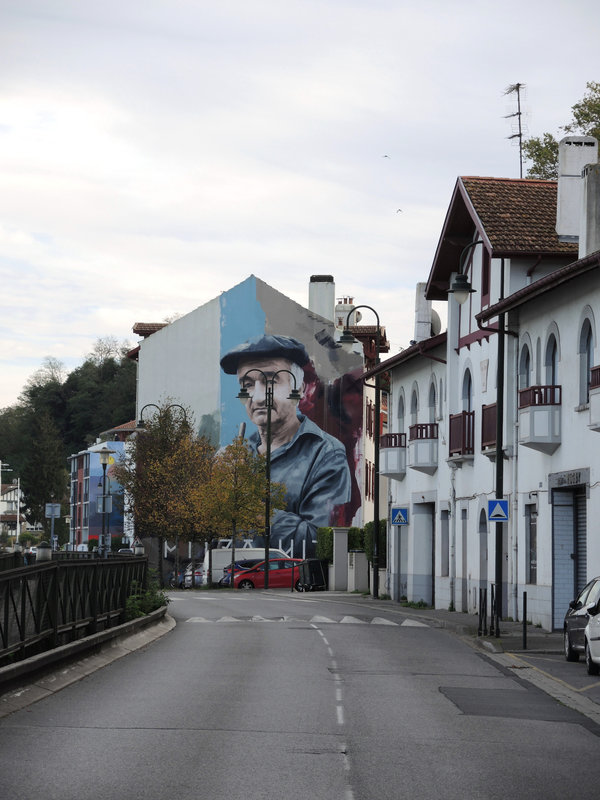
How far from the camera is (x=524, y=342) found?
31719mm

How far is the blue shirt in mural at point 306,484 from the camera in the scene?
241 ft

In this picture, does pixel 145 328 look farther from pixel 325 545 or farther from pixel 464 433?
pixel 464 433

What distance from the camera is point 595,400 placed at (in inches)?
963

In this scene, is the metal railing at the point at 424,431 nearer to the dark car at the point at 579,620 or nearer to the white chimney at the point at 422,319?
the white chimney at the point at 422,319

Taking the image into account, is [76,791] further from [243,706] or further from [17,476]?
[17,476]

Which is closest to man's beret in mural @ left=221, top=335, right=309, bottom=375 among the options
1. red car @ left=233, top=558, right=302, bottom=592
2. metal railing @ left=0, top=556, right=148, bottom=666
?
red car @ left=233, top=558, right=302, bottom=592

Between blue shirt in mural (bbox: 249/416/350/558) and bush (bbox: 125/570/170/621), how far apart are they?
1708 inches

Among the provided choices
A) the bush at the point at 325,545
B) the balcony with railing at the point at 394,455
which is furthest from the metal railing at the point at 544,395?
the bush at the point at 325,545

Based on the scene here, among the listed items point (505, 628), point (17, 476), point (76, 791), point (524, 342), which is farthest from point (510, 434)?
point (17, 476)

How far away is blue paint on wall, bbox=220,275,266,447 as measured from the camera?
74113mm

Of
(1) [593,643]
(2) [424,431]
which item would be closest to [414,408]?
(2) [424,431]

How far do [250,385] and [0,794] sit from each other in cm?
6526

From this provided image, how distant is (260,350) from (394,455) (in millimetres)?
30418

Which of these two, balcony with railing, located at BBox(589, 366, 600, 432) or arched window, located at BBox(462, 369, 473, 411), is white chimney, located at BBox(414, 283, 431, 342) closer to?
arched window, located at BBox(462, 369, 473, 411)
